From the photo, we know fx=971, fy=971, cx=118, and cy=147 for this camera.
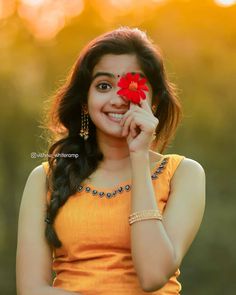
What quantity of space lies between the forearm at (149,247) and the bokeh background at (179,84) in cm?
958

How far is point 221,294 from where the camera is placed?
13703 millimetres

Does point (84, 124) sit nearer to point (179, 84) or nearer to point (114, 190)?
point (114, 190)

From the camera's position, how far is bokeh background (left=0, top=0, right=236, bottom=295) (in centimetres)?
1348

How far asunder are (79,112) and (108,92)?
347mm

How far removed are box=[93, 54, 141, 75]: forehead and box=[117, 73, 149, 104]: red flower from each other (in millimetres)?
66

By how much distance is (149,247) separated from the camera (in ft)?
12.2

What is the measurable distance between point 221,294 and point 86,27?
4.22 meters

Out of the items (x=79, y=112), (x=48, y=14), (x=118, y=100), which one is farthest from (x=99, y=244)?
(x=48, y=14)

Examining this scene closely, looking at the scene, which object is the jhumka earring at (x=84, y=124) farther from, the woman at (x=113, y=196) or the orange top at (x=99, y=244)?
the orange top at (x=99, y=244)

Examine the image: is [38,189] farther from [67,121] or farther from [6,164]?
[6,164]

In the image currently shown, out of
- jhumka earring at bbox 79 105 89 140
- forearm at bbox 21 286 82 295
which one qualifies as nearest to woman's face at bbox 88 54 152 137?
jhumka earring at bbox 79 105 89 140

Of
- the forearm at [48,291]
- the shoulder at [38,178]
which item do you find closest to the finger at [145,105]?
the shoulder at [38,178]

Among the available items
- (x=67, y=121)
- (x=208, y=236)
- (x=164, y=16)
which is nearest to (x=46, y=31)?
(x=164, y=16)

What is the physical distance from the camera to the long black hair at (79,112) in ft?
13.5
